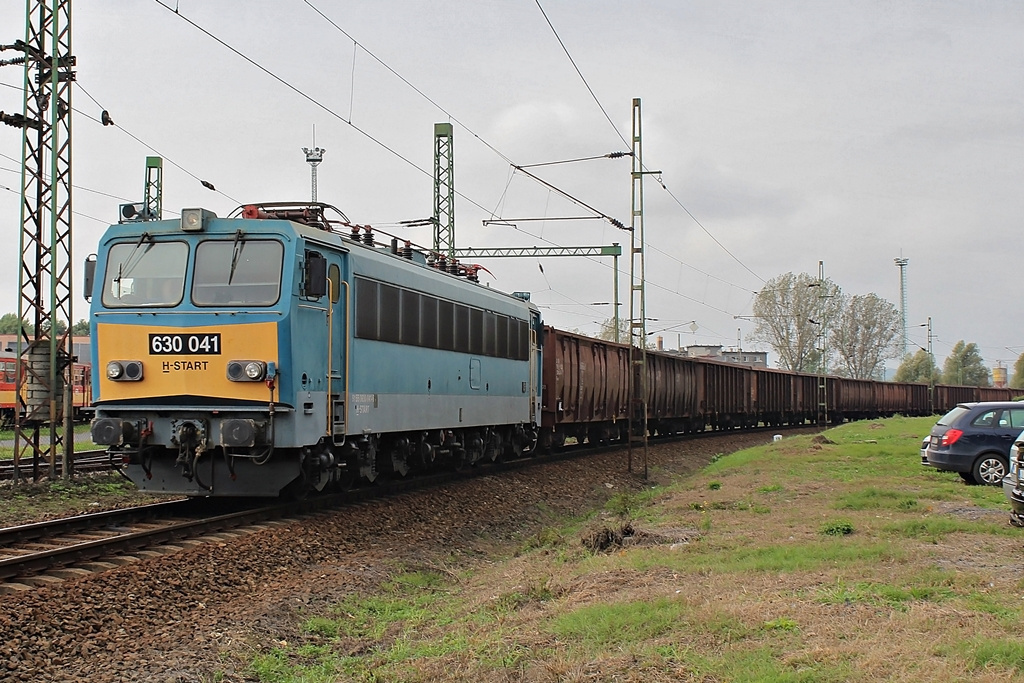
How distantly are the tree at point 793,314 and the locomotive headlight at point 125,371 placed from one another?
76.9 meters

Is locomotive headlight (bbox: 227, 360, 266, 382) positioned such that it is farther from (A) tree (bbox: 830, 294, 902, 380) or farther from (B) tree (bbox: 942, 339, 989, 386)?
(B) tree (bbox: 942, 339, 989, 386)

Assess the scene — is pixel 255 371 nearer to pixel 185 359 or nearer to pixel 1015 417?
pixel 185 359

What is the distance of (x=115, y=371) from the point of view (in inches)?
469

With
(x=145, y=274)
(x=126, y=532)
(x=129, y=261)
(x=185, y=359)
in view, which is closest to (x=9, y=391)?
(x=129, y=261)

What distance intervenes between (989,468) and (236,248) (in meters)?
12.4

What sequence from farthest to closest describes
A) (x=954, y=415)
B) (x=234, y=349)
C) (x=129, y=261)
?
(x=954, y=415) → (x=129, y=261) → (x=234, y=349)

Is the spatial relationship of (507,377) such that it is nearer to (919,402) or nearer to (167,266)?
(167,266)

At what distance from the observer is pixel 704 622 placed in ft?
22.5

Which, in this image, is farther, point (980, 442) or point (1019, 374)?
point (1019, 374)

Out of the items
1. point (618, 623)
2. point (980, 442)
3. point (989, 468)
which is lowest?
point (618, 623)

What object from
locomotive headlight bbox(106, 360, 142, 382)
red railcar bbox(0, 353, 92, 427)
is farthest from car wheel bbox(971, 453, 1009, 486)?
red railcar bbox(0, 353, 92, 427)

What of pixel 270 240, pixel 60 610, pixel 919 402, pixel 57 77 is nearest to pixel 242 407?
pixel 270 240

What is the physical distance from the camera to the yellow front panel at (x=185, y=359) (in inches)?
459

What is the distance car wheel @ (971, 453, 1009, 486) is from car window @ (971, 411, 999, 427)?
0.54m
